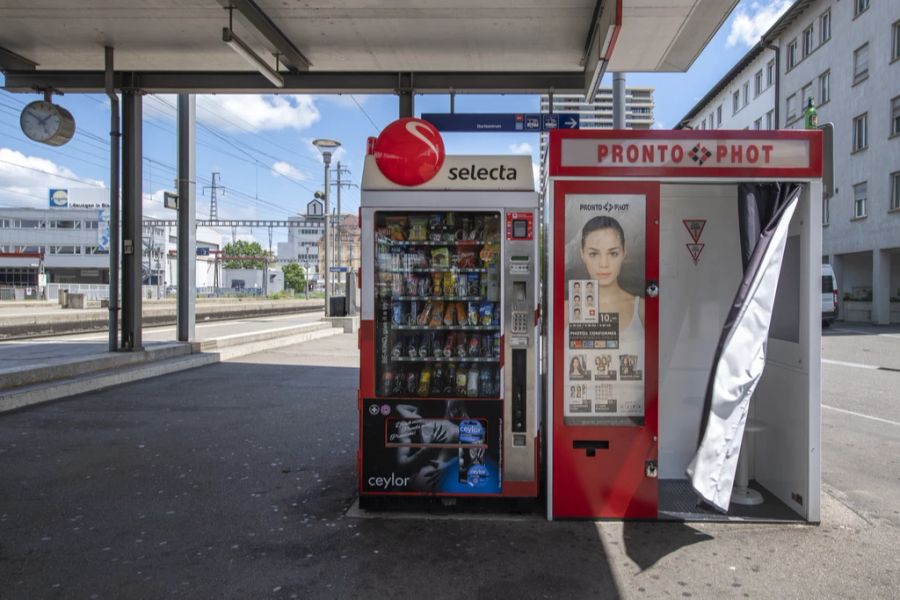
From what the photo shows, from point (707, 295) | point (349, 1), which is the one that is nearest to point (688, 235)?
point (707, 295)

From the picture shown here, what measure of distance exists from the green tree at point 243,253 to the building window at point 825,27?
81773 mm

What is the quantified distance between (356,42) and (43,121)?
16.5 feet

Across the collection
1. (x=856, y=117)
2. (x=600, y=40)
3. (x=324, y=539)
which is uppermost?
(x=856, y=117)

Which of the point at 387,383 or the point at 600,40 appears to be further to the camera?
the point at 600,40

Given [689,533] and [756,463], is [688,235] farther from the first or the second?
[689,533]

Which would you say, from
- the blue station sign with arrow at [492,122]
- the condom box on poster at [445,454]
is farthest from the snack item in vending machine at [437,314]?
the blue station sign with arrow at [492,122]

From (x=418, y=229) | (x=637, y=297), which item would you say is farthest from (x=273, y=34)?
(x=637, y=297)

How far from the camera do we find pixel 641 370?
4.36m

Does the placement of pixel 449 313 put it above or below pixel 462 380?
above

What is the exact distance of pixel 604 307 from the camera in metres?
4.34

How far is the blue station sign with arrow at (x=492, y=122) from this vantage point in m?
7.04

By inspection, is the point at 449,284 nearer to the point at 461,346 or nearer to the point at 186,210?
the point at 461,346

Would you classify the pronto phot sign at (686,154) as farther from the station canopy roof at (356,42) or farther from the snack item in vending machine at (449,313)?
the station canopy roof at (356,42)

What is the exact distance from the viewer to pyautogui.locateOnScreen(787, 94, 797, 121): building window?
3331 centimetres
